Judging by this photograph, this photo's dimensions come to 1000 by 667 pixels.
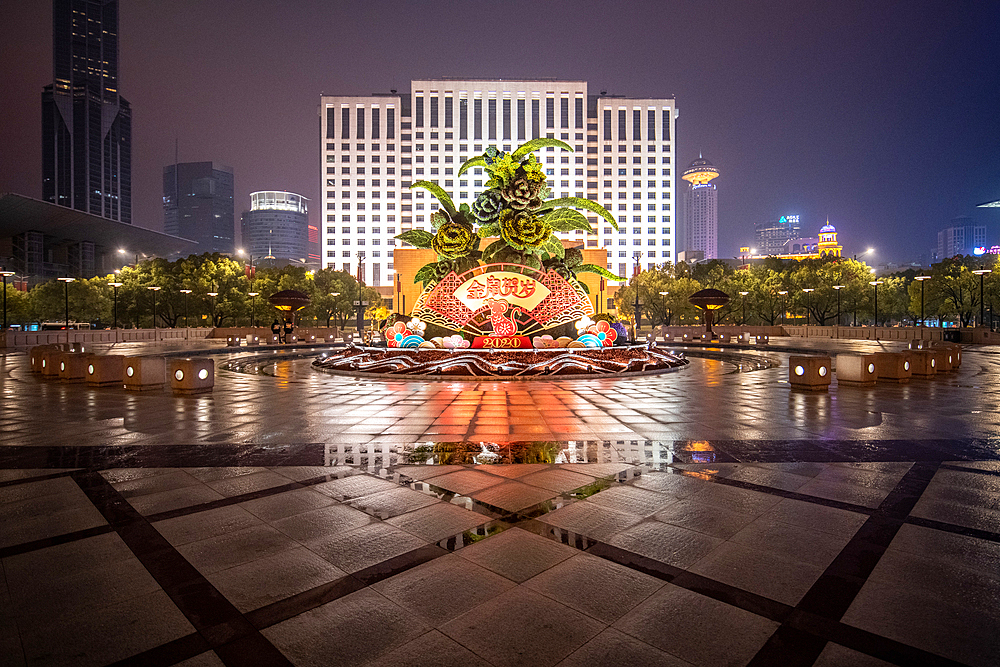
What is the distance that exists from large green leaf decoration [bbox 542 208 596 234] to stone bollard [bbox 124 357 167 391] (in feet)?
54.0

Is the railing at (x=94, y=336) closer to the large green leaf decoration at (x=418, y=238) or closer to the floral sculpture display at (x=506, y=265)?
the large green leaf decoration at (x=418, y=238)

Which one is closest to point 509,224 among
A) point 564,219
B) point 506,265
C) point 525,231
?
point 525,231

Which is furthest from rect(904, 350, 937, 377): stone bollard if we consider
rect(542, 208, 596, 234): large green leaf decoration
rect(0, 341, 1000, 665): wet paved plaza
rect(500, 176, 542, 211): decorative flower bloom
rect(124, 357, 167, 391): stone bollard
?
rect(124, 357, 167, 391): stone bollard

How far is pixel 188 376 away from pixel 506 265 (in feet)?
39.1

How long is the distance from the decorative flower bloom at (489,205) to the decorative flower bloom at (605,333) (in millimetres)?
6768

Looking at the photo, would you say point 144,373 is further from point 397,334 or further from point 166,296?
point 166,296

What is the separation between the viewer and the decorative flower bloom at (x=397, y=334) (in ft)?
72.6

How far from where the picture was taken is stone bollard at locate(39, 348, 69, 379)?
58.2 ft

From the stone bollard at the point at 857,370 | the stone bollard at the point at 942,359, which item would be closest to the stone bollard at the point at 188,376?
the stone bollard at the point at 857,370

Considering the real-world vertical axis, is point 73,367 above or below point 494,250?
below

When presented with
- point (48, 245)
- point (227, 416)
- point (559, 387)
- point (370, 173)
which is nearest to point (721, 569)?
point (227, 416)

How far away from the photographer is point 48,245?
240 ft

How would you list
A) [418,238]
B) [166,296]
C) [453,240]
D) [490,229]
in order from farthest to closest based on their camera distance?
[166,296], [418,238], [490,229], [453,240]

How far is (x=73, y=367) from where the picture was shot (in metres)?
16.9
